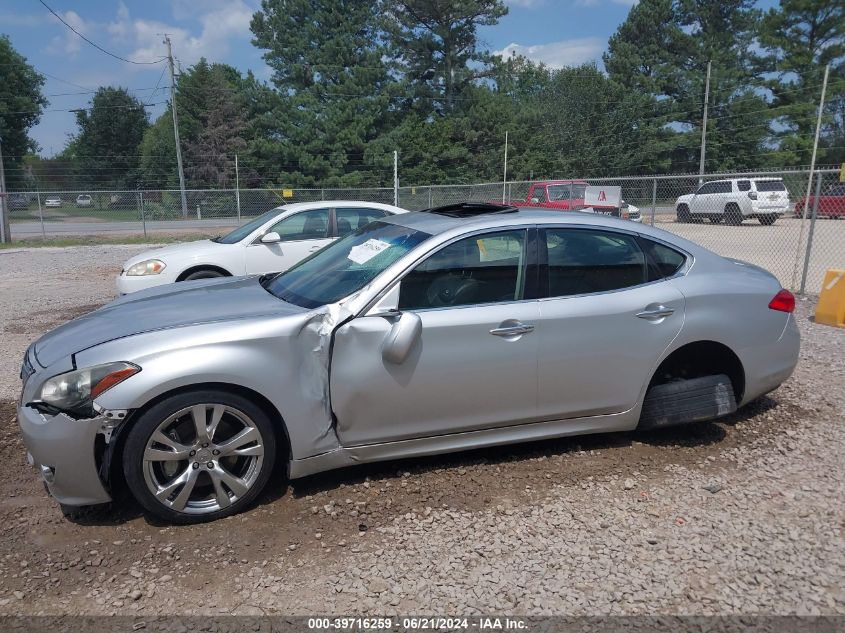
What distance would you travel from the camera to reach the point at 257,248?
7.99 metres

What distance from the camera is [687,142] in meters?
46.5

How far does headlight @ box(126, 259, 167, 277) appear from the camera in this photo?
24.9 feet

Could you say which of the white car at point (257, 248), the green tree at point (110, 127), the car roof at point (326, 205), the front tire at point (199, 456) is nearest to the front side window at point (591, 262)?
the front tire at point (199, 456)

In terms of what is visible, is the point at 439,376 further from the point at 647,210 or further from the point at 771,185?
the point at 647,210

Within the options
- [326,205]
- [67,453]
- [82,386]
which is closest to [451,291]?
[82,386]

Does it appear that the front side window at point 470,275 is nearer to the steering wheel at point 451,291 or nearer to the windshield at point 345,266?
the steering wheel at point 451,291

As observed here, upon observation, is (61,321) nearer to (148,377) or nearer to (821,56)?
(148,377)

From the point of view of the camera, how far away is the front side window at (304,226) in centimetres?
827

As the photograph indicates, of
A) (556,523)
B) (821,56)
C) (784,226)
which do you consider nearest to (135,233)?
(784,226)

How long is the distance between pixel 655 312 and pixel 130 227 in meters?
28.4

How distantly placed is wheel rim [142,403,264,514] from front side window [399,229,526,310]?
110 cm

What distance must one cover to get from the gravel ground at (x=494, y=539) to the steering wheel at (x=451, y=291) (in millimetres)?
1038

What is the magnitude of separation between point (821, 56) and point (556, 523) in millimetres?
54342

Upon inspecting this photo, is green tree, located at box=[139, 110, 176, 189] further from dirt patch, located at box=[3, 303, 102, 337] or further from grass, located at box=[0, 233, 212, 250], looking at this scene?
dirt patch, located at box=[3, 303, 102, 337]
